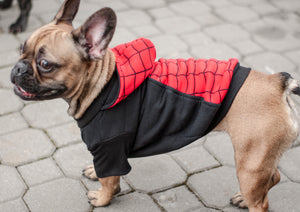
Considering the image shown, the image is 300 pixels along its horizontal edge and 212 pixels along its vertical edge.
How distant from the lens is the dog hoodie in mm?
2855

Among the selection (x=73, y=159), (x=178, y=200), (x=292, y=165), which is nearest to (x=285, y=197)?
(x=292, y=165)

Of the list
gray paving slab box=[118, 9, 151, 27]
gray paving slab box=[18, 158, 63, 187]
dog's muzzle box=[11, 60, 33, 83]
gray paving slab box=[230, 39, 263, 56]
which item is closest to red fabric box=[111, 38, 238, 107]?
dog's muzzle box=[11, 60, 33, 83]

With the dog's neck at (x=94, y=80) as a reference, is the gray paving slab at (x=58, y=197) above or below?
below

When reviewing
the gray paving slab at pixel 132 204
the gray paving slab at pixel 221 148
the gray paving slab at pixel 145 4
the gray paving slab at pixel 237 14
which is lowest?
the gray paving slab at pixel 132 204

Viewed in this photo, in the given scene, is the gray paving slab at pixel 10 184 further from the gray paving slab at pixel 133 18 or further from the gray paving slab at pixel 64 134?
the gray paving slab at pixel 133 18

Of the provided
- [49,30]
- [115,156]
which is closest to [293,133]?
[115,156]

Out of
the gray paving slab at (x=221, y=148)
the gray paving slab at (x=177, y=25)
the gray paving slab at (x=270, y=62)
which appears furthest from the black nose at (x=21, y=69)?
the gray paving slab at (x=177, y=25)

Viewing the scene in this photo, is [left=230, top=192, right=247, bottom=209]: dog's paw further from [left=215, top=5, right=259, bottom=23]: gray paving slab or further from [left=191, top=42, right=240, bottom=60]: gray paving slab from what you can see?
[left=215, top=5, right=259, bottom=23]: gray paving slab

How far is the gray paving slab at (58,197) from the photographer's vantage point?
3.40 m

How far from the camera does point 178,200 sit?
3.53m

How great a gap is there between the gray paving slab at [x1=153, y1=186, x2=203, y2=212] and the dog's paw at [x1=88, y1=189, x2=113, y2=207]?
1.34 feet

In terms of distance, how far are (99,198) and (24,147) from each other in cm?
98

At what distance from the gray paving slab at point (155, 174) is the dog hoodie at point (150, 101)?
677 millimetres

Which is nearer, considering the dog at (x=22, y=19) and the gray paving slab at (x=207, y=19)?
the dog at (x=22, y=19)
